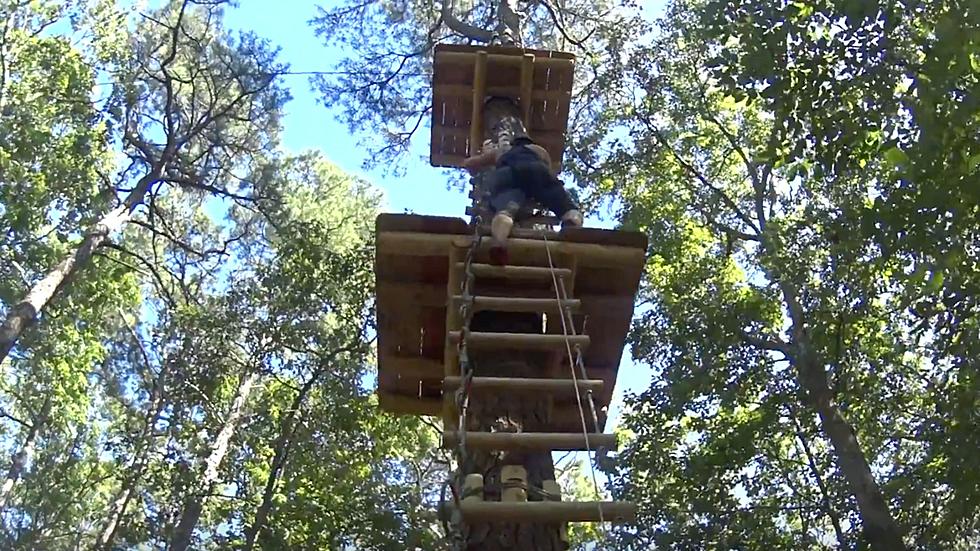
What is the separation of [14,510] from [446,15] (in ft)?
33.4

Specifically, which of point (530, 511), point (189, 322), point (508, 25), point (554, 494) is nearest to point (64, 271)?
point (189, 322)

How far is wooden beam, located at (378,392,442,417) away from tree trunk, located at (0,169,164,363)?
486cm

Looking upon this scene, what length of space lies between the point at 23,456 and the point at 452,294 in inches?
510

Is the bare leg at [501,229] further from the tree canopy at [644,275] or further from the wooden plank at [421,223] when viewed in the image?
the tree canopy at [644,275]

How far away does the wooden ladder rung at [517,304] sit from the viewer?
123 inches

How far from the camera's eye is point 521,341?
3.01 meters

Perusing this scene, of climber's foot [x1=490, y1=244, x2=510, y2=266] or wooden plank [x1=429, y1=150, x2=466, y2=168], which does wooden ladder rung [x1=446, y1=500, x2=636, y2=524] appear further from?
wooden plank [x1=429, y1=150, x2=466, y2=168]

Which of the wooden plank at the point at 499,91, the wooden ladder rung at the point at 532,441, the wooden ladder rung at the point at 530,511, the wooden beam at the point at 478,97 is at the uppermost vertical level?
the wooden plank at the point at 499,91

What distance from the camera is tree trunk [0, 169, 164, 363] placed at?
786 centimetres

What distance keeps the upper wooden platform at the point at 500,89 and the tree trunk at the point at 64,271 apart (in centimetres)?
419

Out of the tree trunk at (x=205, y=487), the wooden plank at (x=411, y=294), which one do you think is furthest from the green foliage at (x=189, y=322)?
the wooden plank at (x=411, y=294)

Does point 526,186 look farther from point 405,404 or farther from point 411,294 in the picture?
point 405,404

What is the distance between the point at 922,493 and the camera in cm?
648

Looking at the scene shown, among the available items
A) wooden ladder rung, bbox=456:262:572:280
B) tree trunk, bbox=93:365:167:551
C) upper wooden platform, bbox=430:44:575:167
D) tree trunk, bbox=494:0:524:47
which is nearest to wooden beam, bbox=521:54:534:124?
upper wooden platform, bbox=430:44:575:167
